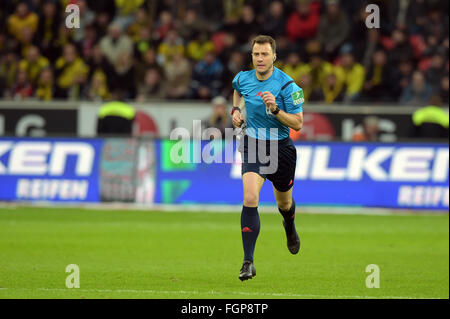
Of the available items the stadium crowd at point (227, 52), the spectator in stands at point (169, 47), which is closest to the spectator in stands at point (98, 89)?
the stadium crowd at point (227, 52)

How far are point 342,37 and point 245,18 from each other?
7.18 ft

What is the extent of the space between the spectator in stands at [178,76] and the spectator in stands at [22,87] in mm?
3177

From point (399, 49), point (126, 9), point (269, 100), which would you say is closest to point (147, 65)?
point (126, 9)

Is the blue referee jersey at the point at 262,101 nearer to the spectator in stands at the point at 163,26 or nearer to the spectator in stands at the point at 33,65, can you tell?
the spectator in stands at the point at 163,26

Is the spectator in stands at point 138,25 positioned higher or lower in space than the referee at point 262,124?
higher

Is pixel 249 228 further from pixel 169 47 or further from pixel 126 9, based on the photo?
pixel 126 9

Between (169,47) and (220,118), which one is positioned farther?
(169,47)

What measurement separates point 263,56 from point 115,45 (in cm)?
1290

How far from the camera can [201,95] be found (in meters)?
20.5

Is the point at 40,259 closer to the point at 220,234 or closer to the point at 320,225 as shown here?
the point at 220,234

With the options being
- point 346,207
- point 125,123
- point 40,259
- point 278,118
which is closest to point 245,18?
point 125,123

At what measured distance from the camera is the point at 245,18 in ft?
68.1

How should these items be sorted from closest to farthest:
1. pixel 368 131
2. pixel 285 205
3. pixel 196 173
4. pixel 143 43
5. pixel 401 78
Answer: pixel 285 205, pixel 196 173, pixel 368 131, pixel 401 78, pixel 143 43

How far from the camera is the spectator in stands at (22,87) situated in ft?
69.2
